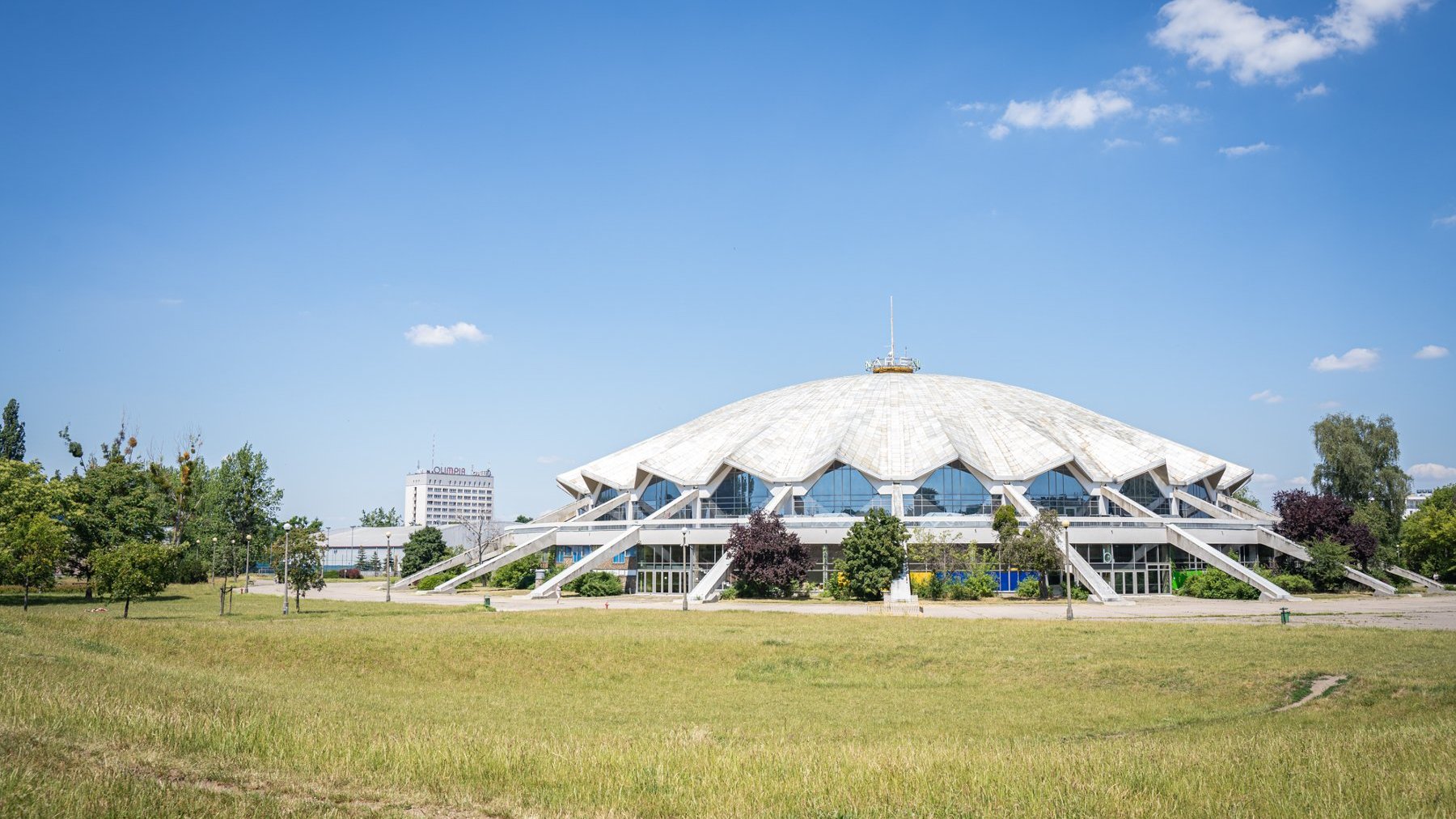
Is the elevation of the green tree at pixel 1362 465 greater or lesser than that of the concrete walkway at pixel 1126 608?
greater

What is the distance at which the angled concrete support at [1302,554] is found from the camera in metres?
44.4

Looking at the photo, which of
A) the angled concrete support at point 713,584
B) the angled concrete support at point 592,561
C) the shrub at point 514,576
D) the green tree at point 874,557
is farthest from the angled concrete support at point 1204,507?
the shrub at point 514,576

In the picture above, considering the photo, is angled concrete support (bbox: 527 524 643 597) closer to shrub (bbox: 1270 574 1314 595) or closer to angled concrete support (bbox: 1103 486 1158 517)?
angled concrete support (bbox: 1103 486 1158 517)

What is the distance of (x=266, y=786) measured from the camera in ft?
23.1

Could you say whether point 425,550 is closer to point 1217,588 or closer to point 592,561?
point 592,561

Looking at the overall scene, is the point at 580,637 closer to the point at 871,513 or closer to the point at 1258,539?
the point at 871,513

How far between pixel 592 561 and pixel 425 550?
62.1 feet

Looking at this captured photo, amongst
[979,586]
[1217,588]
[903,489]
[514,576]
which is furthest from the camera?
[903,489]

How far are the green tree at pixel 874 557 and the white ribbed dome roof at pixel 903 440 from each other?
1158cm

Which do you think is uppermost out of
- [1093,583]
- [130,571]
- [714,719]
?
[130,571]

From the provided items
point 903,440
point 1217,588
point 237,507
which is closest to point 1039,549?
point 1217,588

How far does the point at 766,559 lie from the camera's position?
4453 centimetres

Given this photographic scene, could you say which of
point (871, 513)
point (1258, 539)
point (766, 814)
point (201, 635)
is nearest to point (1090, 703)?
point (766, 814)

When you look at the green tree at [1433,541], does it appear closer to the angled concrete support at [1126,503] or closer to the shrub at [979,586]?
the angled concrete support at [1126,503]
